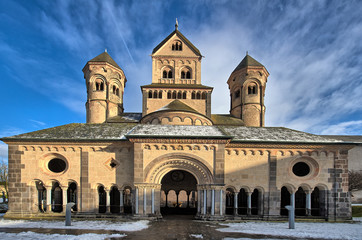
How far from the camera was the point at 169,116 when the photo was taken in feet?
77.7

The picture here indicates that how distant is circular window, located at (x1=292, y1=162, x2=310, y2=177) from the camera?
58.5 feet

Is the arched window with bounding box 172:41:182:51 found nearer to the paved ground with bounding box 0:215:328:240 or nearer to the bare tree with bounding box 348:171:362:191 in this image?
the paved ground with bounding box 0:215:328:240

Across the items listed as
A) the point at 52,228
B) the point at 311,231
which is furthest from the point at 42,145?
the point at 311,231

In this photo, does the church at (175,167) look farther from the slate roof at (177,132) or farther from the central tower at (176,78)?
the central tower at (176,78)

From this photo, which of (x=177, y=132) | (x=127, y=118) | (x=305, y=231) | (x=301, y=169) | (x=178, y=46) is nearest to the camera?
(x=305, y=231)

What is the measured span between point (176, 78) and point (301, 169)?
20529mm

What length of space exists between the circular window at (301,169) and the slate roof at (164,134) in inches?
84.4

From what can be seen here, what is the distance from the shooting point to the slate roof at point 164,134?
16.4 m

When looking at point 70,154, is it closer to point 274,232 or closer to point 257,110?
point 274,232

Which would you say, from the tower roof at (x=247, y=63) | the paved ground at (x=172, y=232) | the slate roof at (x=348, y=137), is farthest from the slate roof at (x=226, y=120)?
the paved ground at (x=172, y=232)

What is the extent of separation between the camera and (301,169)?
18109 mm

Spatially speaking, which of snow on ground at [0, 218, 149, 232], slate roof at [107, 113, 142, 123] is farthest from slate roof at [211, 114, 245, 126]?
snow on ground at [0, 218, 149, 232]

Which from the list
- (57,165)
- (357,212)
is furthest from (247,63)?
(57,165)

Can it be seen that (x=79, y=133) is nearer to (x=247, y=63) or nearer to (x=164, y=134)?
(x=164, y=134)
